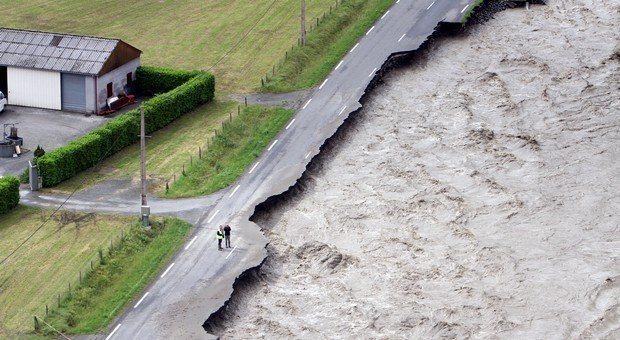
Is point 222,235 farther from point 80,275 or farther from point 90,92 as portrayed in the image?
point 90,92

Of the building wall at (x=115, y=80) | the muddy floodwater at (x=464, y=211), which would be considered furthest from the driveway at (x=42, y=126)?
the muddy floodwater at (x=464, y=211)

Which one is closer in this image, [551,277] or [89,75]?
[551,277]

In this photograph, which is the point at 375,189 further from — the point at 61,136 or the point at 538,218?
the point at 61,136

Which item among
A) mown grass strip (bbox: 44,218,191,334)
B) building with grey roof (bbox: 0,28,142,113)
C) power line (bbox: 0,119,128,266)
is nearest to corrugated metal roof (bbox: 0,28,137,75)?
building with grey roof (bbox: 0,28,142,113)

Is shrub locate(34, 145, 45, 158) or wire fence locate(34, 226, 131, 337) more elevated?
shrub locate(34, 145, 45, 158)

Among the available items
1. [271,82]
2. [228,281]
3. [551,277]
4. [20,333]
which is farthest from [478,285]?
[271,82]

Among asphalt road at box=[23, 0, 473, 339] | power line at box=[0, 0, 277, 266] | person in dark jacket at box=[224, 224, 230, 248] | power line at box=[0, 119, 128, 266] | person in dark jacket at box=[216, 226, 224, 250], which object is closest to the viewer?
Answer: asphalt road at box=[23, 0, 473, 339]

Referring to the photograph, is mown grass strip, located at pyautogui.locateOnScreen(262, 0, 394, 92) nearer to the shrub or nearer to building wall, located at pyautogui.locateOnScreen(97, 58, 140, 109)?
building wall, located at pyautogui.locateOnScreen(97, 58, 140, 109)

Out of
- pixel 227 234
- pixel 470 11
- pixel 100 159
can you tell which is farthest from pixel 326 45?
pixel 227 234
